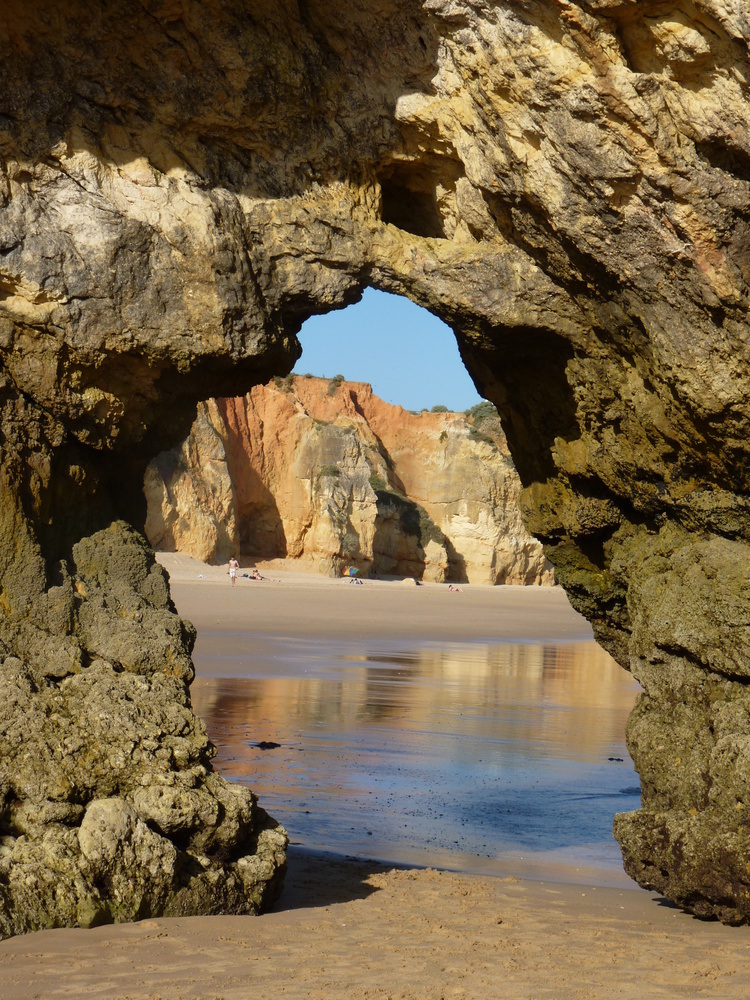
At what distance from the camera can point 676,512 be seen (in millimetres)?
6840

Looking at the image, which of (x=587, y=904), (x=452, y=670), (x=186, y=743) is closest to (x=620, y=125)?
(x=186, y=743)

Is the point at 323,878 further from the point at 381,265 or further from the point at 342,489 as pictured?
the point at 342,489

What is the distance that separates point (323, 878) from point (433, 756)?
3834 mm

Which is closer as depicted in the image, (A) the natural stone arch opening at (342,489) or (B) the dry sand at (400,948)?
(B) the dry sand at (400,948)

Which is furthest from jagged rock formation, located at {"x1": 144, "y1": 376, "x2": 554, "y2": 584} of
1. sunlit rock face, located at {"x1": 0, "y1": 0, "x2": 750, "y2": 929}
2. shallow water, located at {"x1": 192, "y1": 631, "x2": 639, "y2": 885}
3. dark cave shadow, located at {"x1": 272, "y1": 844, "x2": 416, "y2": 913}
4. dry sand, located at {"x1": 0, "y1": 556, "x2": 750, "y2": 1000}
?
dry sand, located at {"x1": 0, "y1": 556, "x2": 750, "y2": 1000}

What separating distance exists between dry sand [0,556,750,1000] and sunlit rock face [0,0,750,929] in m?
0.35

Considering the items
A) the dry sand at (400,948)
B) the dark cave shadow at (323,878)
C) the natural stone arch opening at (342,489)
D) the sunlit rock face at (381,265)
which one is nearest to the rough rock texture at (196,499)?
the natural stone arch opening at (342,489)

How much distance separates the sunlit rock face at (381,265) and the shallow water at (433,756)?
176cm

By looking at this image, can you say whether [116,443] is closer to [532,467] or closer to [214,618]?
[532,467]

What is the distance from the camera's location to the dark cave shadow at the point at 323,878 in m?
6.22

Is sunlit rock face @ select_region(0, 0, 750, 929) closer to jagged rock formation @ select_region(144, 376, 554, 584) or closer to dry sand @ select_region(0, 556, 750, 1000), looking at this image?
dry sand @ select_region(0, 556, 750, 1000)

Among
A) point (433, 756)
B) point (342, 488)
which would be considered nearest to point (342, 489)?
point (342, 488)

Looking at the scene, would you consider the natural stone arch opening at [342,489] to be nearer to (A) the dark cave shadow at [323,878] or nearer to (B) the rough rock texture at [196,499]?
(B) the rough rock texture at [196,499]

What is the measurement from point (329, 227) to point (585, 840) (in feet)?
16.4
